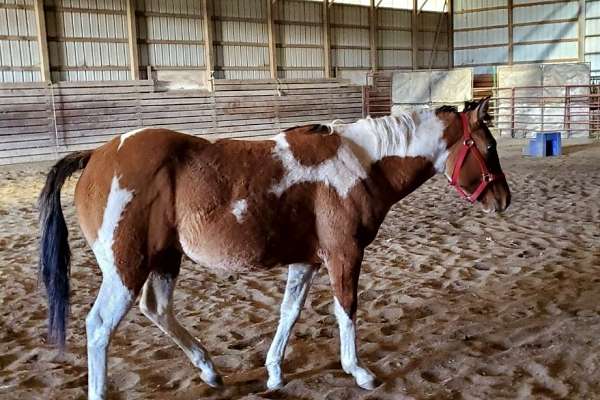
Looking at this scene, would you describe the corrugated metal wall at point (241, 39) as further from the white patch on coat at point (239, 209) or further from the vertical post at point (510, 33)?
the white patch on coat at point (239, 209)

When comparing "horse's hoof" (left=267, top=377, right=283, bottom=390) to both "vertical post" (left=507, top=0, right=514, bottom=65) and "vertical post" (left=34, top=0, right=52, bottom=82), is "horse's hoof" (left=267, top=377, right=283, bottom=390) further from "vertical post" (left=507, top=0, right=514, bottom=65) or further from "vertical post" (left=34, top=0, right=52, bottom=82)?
"vertical post" (left=507, top=0, right=514, bottom=65)

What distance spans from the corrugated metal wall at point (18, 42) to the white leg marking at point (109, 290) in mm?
13891

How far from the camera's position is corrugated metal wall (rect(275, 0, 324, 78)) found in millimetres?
20031

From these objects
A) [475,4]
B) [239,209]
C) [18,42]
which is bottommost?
[239,209]

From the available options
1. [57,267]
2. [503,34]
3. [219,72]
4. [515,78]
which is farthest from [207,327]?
[503,34]

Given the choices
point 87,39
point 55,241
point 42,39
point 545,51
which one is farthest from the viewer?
point 545,51

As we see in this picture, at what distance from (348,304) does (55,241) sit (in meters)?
1.44

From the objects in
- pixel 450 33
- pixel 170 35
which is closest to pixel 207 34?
pixel 170 35

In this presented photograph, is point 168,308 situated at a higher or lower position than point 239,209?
lower

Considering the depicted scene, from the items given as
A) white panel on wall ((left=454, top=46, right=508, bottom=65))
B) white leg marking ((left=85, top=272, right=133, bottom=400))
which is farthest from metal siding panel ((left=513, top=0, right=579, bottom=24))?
white leg marking ((left=85, top=272, right=133, bottom=400))

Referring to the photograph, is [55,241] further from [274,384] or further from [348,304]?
[348,304]

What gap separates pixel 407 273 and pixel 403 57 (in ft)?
66.3

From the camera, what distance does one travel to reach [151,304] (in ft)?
9.95

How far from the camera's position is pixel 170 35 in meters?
17.4
